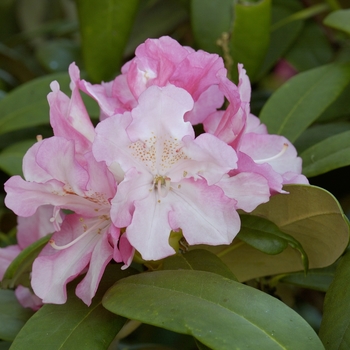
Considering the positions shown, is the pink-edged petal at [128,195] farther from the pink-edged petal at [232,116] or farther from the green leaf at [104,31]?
the green leaf at [104,31]

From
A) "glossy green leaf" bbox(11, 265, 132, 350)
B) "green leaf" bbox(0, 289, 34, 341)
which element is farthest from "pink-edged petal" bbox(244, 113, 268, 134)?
"green leaf" bbox(0, 289, 34, 341)

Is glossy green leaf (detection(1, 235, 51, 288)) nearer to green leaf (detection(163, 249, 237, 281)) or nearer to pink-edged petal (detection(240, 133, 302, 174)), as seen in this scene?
green leaf (detection(163, 249, 237, 281))

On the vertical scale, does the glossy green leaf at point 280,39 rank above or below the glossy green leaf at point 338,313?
below

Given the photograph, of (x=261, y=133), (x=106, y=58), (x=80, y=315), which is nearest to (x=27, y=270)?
(x=80, y=315)

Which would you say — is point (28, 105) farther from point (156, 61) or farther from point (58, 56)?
point (156, 61)

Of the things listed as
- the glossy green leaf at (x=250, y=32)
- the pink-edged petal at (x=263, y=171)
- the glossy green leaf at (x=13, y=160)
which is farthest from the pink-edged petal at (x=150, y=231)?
the glossy green leaf at (x=250, y=32)

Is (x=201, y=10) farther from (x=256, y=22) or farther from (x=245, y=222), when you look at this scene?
(x=245, y=222)
